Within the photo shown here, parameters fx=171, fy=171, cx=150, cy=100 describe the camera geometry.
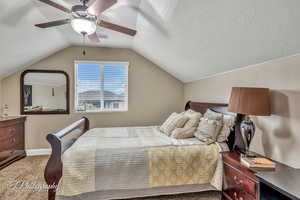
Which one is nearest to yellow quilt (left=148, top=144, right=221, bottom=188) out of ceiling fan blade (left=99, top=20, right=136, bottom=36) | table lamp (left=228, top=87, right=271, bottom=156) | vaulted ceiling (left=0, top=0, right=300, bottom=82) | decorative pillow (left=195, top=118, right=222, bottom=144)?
decorative pillow (left=195, top=118, right=222, bottom=144)

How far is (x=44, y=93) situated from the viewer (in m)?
3.90

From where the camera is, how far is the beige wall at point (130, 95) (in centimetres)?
380

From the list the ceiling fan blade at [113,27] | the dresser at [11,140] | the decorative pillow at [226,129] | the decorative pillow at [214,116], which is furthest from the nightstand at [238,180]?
the dresser at [11,140]

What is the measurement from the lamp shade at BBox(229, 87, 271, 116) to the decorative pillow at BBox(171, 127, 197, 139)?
942 mm

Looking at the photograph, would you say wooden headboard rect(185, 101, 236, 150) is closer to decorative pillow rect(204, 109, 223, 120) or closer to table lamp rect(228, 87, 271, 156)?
decorative pillow rect(204, 109, 223, 120)

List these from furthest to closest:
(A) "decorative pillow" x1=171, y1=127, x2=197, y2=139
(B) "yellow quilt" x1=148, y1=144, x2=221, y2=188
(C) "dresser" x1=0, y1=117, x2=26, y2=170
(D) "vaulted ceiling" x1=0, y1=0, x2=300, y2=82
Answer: (C) "dresser" x1=0, y1=117, x2=26, y2=170
(A) "decorative pillow" x1=171, y1=127, x2=197, y2=139
(B) "yellow quilt" x1=148, y1=144, x2=221, y2=188
(D) "vaulted ceiling" x1=0, y1=0, x2=300, y2=82

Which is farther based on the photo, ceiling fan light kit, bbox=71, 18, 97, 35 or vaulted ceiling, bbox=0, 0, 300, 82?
ceiling fan light kit, bbox=71, 18, 97, 35

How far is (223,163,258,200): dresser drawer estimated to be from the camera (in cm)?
161

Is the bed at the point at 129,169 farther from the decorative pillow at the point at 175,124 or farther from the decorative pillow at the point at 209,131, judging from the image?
the decorative pillow at the point at 175,124

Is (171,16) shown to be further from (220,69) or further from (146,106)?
(146,106)

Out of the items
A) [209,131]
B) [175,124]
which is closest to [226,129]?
[209,131]

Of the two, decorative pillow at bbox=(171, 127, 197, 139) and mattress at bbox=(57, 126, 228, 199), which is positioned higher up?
decorative pillow at bbox=(171, 127, 197, 139)

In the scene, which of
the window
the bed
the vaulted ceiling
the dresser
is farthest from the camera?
the window

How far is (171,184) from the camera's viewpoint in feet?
6.93
